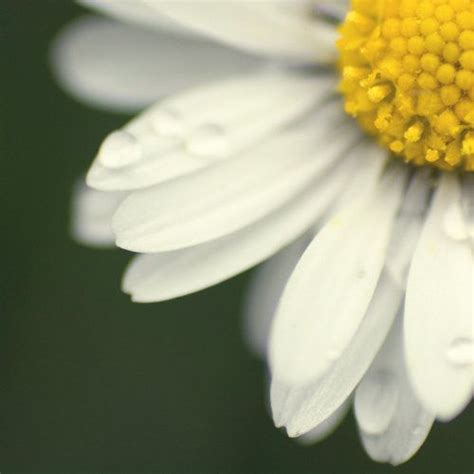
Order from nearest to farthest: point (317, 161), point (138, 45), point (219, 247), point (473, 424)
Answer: point (219, 247)
point (317, 161)
point (138, 45)
point (473, 424)

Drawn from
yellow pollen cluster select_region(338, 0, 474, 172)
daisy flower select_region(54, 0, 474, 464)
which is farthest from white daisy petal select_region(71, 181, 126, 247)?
yellow pollen cluster select_region(338, 0, 474, 172)

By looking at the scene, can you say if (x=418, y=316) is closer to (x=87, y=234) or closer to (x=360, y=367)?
(x=360, y=367)

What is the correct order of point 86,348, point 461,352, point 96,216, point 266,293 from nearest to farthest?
point 461,352, point 96,216, point 266,293, point 86,348

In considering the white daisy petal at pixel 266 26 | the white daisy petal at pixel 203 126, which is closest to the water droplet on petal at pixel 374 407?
the white daisy petal at pixel 203 126

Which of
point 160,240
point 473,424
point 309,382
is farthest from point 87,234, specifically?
point 473,424

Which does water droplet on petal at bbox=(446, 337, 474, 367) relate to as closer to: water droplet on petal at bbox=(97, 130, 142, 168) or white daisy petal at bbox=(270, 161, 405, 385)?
white daisy petal at bbox=(270, 161, 405, 385)

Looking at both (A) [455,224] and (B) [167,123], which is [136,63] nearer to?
(B) [167,123]

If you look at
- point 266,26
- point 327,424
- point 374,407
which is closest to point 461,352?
point 374,407
